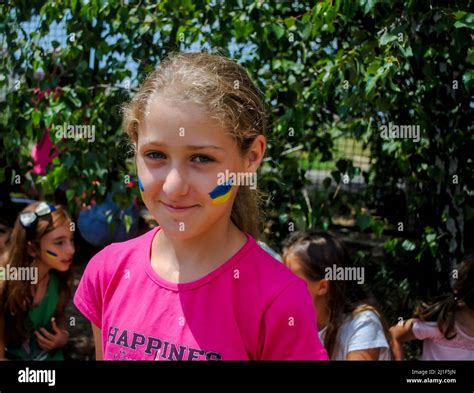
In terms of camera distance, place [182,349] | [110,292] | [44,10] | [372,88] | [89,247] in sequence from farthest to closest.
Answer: [89,247] < [44,10] < [372,88] < [110,292] < [182,349]

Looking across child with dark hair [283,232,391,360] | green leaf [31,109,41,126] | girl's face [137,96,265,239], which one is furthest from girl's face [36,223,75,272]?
girl's face [137,96,265,239]

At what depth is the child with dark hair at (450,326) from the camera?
→ 2.67 m

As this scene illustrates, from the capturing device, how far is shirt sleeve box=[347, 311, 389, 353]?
2.35 m

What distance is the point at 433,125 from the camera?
295cm

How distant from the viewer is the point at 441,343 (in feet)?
8.91

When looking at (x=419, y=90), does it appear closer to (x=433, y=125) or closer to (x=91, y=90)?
(x=433, y=125)

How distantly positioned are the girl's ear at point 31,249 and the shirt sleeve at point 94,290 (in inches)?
68.0

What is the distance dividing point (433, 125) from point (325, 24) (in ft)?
2.35

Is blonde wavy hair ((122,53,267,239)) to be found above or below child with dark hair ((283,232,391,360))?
above

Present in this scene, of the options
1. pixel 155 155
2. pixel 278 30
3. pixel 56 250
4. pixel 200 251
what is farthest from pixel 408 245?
pixel 155 155

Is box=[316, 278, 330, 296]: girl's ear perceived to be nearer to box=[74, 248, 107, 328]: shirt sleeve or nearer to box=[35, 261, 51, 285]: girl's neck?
box=[74, 248, 107, 328]: shirt sleeve

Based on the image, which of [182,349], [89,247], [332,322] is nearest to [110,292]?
[182,349]

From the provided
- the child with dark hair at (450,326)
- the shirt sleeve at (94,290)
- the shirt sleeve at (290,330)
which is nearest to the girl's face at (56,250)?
the child with dark hair at (450,326)

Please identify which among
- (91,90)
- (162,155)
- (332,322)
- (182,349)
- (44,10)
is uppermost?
(44,10)
